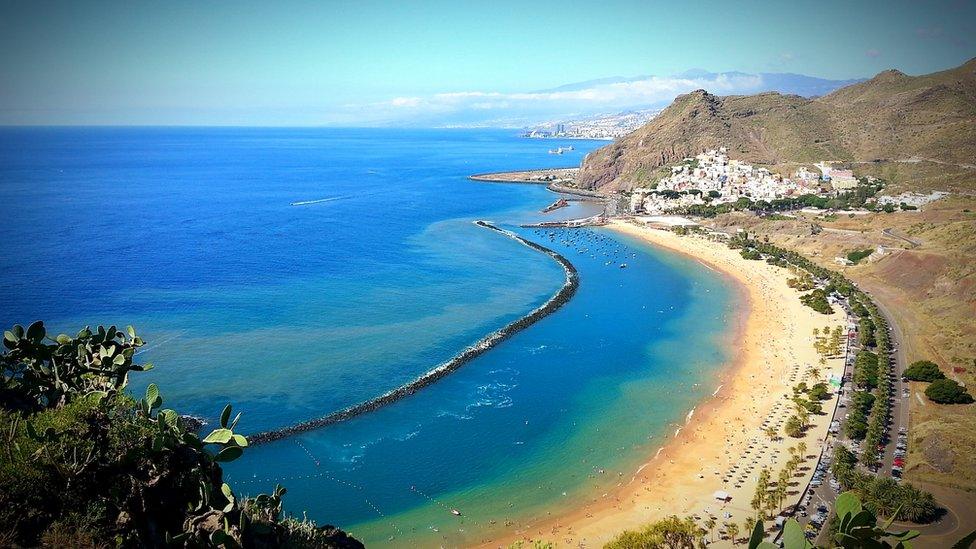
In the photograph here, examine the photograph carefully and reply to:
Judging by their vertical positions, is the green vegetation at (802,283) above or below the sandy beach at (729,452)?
above

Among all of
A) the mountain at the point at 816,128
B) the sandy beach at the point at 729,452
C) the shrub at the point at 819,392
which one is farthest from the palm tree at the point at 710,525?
the mountain at the point at 816,128

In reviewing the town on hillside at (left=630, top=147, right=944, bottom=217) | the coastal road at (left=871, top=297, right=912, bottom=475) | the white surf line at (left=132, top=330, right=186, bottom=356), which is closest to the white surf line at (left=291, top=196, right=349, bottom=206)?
the town on hillside at (left=630, top=147, right=944, bottom=217)

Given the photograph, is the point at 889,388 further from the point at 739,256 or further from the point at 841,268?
the point at 739,256

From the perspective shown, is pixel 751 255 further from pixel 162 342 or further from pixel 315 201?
pixel 315 201

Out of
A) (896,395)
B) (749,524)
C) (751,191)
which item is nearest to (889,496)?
(749,524)

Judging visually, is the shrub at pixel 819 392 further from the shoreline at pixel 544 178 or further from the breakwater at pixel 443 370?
the shoreline at pixel 544 178

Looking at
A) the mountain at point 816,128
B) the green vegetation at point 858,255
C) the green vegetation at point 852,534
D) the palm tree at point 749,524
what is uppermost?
the mountain at point 816,128
